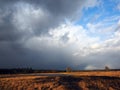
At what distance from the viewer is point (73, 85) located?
39.1 meters

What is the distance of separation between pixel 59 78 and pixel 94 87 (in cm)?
516

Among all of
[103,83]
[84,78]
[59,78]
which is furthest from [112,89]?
[59,78]

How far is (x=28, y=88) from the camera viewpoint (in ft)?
126

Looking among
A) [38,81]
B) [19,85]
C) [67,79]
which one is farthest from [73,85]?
[19,85]

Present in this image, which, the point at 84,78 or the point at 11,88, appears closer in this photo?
the point at 11,88

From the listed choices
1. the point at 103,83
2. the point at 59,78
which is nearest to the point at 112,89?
the point at 103,83

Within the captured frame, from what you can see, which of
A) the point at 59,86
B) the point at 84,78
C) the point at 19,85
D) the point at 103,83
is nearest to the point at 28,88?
the point at 19,85

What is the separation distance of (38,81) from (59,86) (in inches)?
128

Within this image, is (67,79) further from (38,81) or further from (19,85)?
(19,85)

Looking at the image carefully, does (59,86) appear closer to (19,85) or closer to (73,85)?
(73,85)

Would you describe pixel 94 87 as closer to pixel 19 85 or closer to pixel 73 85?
pixel 73 85

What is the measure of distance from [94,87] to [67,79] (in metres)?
4.02

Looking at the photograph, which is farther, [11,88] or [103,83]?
[103,83]

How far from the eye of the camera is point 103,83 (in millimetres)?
41531
